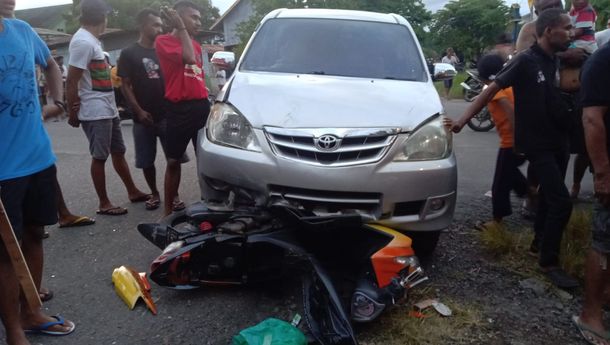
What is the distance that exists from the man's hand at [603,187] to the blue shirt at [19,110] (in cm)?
282

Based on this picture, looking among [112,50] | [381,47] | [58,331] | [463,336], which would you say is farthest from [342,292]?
[112,50]

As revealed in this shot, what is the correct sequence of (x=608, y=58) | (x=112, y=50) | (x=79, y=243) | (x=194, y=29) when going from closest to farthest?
(x=608, y=58), (x=79, y=243), (x=194, y=29), (x=112, y=50)

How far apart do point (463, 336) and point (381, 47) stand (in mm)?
2478

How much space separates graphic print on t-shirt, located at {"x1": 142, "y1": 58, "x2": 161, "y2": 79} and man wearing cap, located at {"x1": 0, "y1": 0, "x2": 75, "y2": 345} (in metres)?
1.98

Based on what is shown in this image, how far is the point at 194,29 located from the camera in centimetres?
430

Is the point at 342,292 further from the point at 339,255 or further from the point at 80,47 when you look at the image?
the point at 80,47

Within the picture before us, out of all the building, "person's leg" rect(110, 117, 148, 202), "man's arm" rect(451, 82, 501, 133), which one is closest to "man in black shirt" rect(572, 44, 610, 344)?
"man's arm" rect(451, 82, 501, 133)

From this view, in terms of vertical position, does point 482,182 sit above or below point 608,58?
below

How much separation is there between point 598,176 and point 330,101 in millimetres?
1577

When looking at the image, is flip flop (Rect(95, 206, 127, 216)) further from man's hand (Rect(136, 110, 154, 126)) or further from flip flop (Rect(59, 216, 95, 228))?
man's hand (Rect(136, 110, 154, 126))

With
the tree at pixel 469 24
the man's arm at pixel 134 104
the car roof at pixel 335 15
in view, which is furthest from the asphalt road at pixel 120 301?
the tree at pixel 469 24

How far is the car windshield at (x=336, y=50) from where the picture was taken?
12.9ft

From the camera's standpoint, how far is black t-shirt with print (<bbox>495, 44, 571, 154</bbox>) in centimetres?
325

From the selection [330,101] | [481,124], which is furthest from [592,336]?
[481,124]
